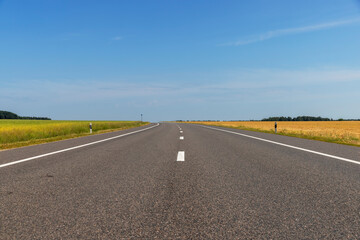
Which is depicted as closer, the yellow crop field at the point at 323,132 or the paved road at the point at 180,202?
the paved road at the point at 180,202

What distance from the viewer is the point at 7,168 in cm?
662

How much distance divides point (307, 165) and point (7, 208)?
249 inches

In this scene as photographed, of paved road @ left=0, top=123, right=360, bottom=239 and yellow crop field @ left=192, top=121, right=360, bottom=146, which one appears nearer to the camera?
paved road @ left=0, top=123, right=360, bottom=239

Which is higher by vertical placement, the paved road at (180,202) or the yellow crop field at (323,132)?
the yellow crop field at (323,132)

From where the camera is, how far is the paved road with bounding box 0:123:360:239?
2.92m

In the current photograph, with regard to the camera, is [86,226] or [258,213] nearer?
[86,226]

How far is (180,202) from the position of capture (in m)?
3.89

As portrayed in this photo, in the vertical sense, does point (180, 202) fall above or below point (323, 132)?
below

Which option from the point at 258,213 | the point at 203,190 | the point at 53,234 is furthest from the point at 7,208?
the point at 258,213

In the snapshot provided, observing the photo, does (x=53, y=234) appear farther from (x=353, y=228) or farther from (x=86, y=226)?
(x=353, y=228)

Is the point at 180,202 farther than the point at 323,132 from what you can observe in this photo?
No

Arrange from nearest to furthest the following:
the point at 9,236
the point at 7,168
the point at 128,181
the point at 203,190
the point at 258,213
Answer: the point at 9,236
the point at 258,213
the point at 203,190
the point at 128,181
the point at 7,168

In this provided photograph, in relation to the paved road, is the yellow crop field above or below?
above

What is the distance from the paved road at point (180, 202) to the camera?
2.92 meters
